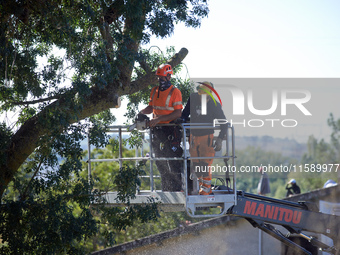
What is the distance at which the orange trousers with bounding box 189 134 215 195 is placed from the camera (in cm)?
806

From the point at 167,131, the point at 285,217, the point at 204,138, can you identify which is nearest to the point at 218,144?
the point at 204,138

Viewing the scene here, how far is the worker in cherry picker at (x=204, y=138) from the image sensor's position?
8125 mm

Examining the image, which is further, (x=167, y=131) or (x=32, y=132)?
(x=32, y=132)

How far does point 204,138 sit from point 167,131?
2.27 ft

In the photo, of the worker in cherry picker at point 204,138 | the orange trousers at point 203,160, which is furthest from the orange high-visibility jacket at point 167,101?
→ the orange trousers at point 203,160

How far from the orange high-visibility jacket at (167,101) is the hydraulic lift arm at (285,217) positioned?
1.83m

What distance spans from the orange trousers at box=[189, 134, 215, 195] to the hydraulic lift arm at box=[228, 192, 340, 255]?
0.68 meters

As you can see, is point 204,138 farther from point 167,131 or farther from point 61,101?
point 61,101

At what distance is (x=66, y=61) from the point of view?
9250 mm

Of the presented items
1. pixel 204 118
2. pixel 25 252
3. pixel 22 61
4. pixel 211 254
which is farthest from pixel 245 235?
pixel 22 61

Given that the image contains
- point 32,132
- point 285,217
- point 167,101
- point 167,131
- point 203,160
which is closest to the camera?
point 203,160

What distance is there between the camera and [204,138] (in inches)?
328

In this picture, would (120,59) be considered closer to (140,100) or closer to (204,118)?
(204,118)

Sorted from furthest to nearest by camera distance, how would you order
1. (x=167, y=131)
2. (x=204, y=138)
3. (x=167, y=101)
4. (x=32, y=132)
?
(x=32, y=132)
(x=167, y=131)
(x=167, y=101)
(x=204, y=138)
